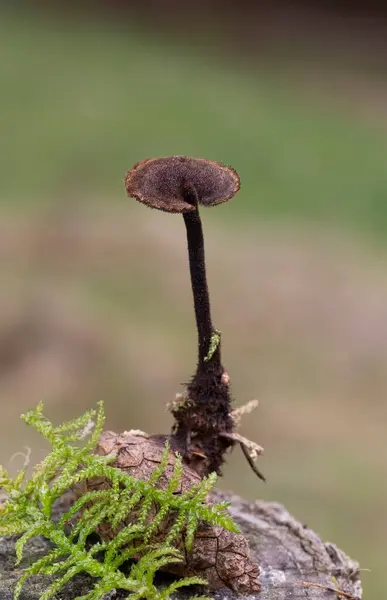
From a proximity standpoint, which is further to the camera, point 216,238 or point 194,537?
point 216,238

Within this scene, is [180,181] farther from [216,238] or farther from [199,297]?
[216,238]

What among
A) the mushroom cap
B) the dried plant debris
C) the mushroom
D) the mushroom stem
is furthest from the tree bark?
the mushroom cap

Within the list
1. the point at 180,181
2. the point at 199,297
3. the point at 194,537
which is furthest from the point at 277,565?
the point at 180,181

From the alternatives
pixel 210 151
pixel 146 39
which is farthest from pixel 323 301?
pixel 146 39

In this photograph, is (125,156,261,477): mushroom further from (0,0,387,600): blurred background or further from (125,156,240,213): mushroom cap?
(0,0,387,600): blurred background

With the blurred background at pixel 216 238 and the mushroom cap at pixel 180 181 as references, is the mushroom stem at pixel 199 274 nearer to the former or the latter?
the mushroom cap at pixel 180 181

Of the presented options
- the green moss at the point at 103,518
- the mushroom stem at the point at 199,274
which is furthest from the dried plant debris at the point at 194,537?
the mushroom stem at the point at 199,274
